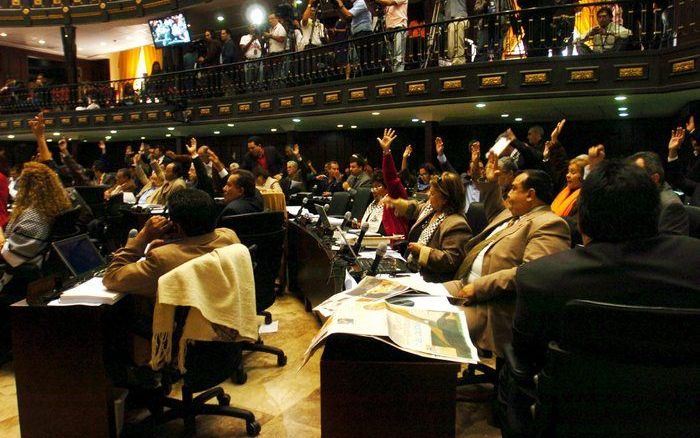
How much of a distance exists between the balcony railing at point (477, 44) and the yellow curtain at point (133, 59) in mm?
7958

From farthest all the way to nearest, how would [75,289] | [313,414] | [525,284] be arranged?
1. [313,414]
2. [75,289]
3. [525,284]

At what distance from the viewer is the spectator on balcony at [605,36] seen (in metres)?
6.82

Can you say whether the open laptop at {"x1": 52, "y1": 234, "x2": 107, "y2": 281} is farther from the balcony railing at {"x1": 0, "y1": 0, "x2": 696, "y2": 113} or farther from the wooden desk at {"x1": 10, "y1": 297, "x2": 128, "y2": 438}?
the balcony railing at {"x1": 0, "y1": 0, "x2": 696, "y2": 113}

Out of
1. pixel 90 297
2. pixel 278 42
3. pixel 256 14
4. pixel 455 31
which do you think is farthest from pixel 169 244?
pixel 256 14

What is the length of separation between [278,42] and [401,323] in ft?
32.4

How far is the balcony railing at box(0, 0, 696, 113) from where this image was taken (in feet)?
22.5

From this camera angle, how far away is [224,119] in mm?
11406

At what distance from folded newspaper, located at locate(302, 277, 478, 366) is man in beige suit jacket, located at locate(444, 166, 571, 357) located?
585 mm

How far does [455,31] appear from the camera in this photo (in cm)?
783

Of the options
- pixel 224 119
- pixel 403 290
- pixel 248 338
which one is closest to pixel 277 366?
pixel 248 338

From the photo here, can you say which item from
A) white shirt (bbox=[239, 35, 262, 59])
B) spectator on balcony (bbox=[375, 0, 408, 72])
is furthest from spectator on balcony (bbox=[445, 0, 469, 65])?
white shirt (bbox=[239, 35, 262, 59])

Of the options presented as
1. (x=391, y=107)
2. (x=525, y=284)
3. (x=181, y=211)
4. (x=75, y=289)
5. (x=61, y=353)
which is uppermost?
(x=391, y=107)

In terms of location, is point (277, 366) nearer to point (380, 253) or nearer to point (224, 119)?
point (380, 253)

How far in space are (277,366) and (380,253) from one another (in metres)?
1.68
